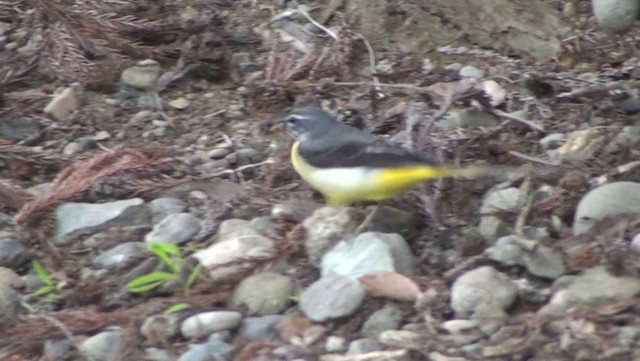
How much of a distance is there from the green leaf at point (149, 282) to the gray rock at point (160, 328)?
0.77 ft

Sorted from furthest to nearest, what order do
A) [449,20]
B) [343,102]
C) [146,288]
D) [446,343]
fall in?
[449,20] → [343,102] → [146,288] → [446,343]

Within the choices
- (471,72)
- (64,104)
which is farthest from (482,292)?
(64,104)

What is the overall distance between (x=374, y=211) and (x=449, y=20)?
1.78 meters

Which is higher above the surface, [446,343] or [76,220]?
[446,343]

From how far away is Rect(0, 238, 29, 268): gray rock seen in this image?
14.1ft

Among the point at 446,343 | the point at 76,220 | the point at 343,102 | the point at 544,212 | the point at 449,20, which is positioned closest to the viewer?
the point at 446,343

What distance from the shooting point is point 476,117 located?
5074 millimetres

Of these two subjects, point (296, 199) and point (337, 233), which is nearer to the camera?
point (337, 233)

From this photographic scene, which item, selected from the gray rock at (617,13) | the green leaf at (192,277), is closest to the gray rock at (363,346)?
the green leaf at (192,277)

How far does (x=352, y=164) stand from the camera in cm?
437

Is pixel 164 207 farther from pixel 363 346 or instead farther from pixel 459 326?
pixel 459 326

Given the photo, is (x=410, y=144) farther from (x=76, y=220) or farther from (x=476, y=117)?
(x=76, y=220)

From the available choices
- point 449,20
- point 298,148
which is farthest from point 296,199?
point 449,20

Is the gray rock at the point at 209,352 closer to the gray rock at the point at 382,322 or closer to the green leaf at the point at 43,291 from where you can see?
the gray rock at the point at 382,322
